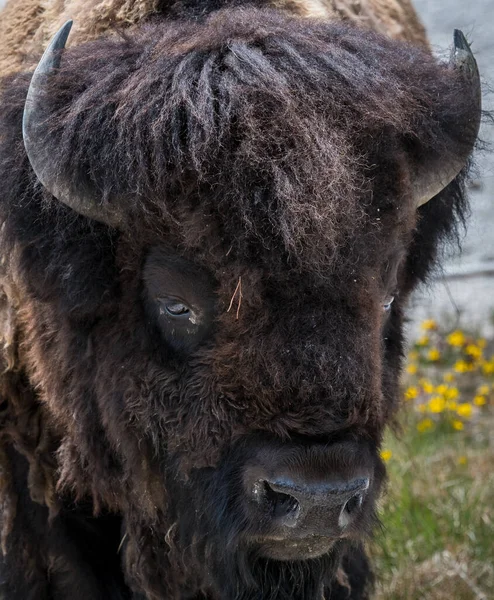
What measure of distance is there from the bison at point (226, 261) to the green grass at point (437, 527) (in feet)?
4.06

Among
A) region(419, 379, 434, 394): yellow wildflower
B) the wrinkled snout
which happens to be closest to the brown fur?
the wrinkled snout

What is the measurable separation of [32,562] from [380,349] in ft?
4.42

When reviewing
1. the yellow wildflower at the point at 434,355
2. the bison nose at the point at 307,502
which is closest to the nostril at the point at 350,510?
the bison nose at the point at 307,502

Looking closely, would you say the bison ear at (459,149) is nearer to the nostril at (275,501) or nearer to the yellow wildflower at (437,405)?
the nostril at (275,501)

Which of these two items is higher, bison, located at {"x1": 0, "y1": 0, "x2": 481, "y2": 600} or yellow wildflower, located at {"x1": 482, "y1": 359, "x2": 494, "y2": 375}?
bison, located at {"x1": 0, "y1": 0, "x2": 481, "y2": 600}

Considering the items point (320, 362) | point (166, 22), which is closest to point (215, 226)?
point (320, 362)

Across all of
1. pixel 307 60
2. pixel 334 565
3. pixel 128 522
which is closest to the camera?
pixel 307 60

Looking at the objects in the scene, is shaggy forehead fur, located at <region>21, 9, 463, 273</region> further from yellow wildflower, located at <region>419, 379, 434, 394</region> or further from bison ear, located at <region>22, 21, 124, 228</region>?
yellow wildflower, located at <region>419, 379, 434, 394</region>

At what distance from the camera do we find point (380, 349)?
2.87 meters

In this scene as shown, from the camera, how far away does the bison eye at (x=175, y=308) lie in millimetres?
2732

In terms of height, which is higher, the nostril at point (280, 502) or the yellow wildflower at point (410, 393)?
the nostril at point (280, 502)

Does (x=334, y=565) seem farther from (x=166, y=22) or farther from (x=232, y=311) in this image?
(x=166, y=22)

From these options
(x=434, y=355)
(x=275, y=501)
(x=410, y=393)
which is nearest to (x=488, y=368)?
(x=434, y=355)

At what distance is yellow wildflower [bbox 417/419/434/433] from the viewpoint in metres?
5.68
